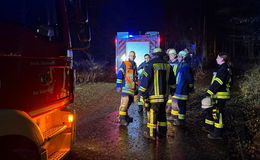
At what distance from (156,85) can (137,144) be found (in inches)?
46.4

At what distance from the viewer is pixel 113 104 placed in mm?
8125

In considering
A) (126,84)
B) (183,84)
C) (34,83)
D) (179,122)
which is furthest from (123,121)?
(34,83)

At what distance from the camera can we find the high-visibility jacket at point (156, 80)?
450cm

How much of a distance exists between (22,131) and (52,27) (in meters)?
1.47

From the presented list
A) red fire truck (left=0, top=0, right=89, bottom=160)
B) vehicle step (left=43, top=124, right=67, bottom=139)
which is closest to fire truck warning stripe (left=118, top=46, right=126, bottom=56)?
red fire truck (left=0, top=0, right=89, bottom=160)

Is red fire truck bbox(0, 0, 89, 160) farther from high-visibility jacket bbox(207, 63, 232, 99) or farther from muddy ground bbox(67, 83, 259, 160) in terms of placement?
high-visibility jacket bbox(207, 63, 232, 99)

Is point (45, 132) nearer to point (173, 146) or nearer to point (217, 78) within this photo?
point (173, 146)

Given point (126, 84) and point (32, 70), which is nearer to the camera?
point (32, 70)

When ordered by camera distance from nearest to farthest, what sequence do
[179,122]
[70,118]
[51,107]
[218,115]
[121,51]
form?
[51,107], [70,118], [218,115], [179,122], [121,51]

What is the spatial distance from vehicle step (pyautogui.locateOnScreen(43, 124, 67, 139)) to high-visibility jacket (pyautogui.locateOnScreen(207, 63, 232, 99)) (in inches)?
116

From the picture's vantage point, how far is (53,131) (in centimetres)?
307

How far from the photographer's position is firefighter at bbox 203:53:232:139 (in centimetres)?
457

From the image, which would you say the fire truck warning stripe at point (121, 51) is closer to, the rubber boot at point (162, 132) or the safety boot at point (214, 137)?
the rubber boot at point (162, 132)

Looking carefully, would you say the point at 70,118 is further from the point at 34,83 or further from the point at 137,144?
the point at 137,144
